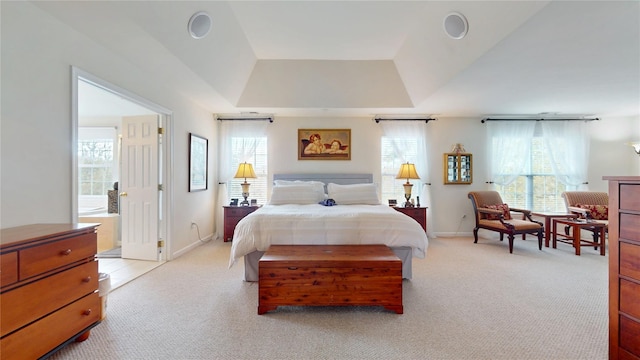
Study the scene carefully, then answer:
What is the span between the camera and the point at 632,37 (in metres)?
2.30

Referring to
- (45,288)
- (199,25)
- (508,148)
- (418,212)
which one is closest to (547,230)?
(508,148)

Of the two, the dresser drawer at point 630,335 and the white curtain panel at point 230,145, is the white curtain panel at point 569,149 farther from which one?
the white curtain panel at point 230,145

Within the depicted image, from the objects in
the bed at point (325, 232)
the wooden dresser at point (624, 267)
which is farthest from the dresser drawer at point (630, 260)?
the bed at point (325, 232)

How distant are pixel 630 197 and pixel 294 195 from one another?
3422mm

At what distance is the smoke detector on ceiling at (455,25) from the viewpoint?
2488 millimetres

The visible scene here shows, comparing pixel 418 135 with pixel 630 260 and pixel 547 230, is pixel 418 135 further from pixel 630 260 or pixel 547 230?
pixel 630 260

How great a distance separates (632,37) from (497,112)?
2561mm

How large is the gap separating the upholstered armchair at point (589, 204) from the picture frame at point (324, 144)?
4111 mm

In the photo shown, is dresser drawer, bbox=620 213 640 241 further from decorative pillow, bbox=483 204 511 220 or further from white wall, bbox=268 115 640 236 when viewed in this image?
white wall, bbox=268 115 640 236

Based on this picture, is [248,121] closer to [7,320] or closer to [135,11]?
[135,11]

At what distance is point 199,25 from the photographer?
2529 mm

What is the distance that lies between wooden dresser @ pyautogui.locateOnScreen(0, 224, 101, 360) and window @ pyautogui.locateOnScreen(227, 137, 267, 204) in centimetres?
324

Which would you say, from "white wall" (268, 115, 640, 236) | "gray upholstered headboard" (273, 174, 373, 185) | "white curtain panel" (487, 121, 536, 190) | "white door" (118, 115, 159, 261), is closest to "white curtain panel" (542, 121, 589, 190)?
"white wall" (268, 115, 640, 236)

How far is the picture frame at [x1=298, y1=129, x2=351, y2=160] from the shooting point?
5031mm
